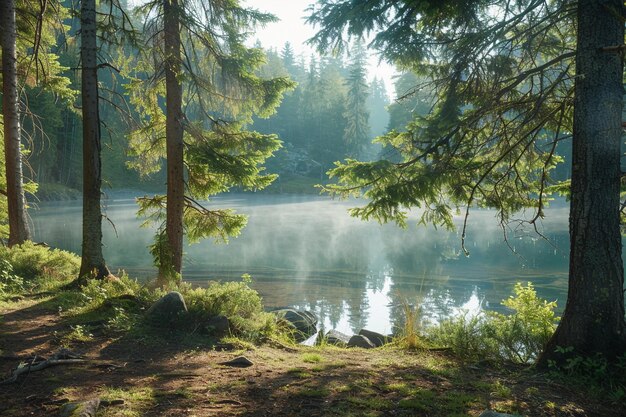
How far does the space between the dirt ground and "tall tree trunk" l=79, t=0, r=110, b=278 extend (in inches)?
94.8

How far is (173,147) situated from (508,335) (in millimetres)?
7117

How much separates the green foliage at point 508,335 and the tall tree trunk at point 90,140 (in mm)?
6249

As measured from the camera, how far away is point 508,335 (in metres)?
6.26

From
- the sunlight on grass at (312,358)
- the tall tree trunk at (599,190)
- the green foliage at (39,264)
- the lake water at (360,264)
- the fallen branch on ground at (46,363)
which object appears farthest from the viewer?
the lake water at (360,264)

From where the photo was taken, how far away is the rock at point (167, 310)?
6426 mm

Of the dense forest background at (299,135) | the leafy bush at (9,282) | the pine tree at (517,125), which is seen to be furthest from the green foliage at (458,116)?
the dense forest background at (299,135)

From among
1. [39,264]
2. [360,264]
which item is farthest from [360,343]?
[360,264]

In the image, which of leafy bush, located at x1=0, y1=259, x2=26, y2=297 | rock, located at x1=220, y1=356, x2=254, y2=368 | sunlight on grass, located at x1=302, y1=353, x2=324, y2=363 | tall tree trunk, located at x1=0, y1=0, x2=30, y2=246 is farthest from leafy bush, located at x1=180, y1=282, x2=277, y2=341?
tall tree trunk, located at x1=0, y1=0, x2=30, y2=246

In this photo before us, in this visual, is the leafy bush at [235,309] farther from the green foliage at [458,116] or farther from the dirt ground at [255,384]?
the green foliage at [458,116]

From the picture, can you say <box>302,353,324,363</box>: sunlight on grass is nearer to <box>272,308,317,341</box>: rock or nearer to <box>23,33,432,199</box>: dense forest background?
<box>272,308,317,341</box>: rock

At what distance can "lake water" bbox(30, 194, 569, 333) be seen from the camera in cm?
1484

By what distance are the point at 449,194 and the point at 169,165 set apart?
575 cm

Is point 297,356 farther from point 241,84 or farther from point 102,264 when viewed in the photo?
point 241,84

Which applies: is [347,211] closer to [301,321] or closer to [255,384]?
[255,384]
